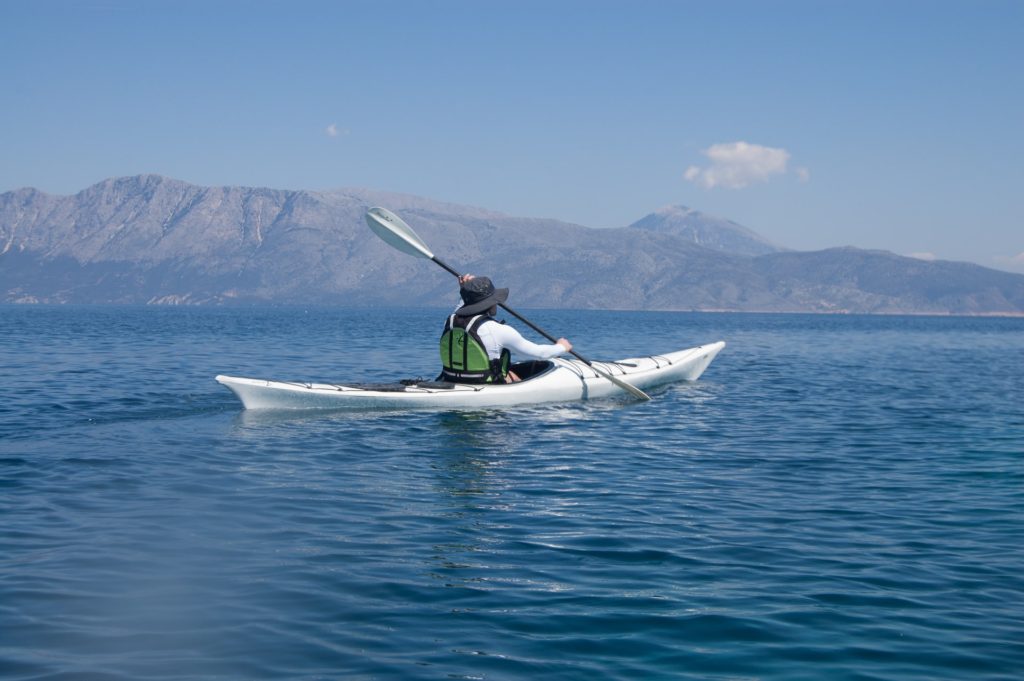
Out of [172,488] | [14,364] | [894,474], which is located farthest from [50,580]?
[14,364]

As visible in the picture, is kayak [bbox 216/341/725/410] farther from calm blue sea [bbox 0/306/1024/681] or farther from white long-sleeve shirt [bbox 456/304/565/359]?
white long-sleeve shirt [bbox 456/304/565/359]

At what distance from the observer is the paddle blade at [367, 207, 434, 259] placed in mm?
19906

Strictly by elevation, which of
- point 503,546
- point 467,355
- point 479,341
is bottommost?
point 503,546

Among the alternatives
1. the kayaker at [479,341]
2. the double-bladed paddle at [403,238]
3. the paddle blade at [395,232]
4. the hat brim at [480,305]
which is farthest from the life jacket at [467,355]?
the paddle blade at [395,232]

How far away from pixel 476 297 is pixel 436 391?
6.17 ft

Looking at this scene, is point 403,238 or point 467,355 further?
point 403,238

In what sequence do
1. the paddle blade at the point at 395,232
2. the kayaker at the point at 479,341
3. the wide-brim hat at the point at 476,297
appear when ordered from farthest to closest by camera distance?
the paddle blade at the point at 395,232 → the kayaker at the point at 479,341 → the wide-brim hat at the point at 476,297

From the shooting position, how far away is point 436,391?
16.5 metres

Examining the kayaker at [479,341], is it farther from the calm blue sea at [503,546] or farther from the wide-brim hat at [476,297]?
the calm blue sea at [503,546]

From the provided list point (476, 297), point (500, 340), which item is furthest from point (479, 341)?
point (476, 297)

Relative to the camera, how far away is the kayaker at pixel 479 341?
15.8 metres

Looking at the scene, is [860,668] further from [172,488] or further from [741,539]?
Result: [172,488]

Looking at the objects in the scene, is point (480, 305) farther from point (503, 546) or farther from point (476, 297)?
point (503, 546)

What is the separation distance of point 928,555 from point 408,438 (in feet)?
25.7
